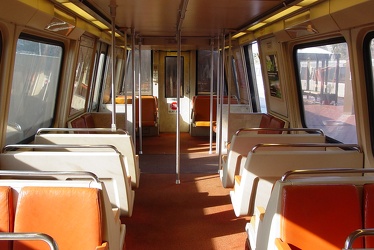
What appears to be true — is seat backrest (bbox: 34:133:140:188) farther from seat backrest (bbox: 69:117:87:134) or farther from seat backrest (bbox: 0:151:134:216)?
seat backrest (bbox: 69:117:87:134)

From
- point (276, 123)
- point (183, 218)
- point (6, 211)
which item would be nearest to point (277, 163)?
point (183, 218)

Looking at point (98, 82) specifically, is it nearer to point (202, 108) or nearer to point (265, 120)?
point (202, 108)

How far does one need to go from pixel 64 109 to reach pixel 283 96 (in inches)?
141

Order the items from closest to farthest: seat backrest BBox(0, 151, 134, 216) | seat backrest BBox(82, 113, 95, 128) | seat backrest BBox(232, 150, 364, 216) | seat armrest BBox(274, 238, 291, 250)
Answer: seat armrest BBox(274, 238, 291, 250), seat backrest BBox(0, 151, 134, 216), seat backrest BBox(232, 150, 364, 216), seat backrest BBox(82, 113, 95, 128)

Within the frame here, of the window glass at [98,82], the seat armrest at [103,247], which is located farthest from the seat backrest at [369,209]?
the window glass at [98,82]

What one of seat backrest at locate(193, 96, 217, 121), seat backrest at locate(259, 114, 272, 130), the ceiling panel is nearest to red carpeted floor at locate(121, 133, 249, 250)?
seat backrest at locate(259, 114, 272, 130)

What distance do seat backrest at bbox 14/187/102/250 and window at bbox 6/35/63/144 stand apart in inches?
96.5

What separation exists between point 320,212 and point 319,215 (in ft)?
0.06

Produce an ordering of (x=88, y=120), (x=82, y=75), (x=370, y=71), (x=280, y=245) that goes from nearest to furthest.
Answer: (x=280, y=245)
(x=370, y=71)
(x=82, y=75)
(x=88, y=120)

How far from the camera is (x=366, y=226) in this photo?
101 inches

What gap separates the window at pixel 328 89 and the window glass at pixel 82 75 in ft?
11.8

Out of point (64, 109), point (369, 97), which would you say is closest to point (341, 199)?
point (369, 97)

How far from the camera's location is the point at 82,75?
7.58 metres

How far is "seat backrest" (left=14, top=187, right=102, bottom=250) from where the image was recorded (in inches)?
98.9
